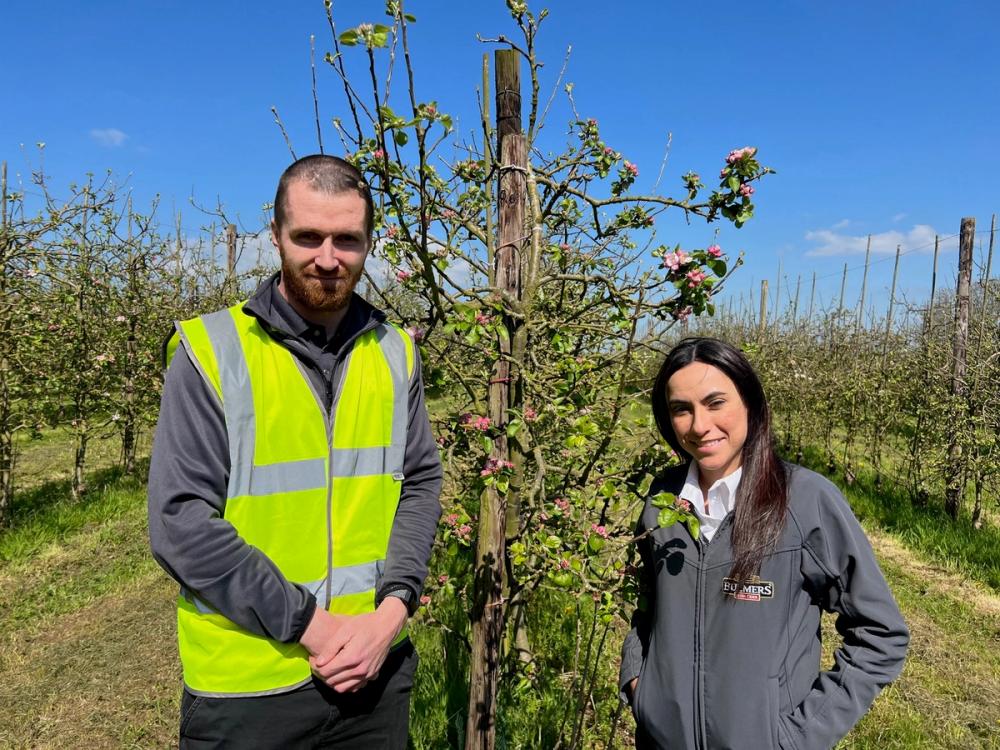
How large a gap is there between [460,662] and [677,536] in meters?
2.14

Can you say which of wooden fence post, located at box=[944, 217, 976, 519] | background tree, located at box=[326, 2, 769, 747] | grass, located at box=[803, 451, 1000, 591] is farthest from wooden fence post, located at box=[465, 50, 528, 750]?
wooden fence post, located at box=[944, 217, 976, 519]

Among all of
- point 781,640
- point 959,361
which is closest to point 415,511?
point 781,640

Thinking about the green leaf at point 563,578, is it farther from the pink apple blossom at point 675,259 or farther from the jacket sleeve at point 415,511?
the pink apple blossom at point 675,259

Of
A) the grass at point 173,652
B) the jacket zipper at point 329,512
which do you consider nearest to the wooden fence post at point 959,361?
the grass at point 173,652

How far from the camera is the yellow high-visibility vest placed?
1.40 m

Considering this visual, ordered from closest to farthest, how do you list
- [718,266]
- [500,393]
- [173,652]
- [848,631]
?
[848,631]
[718,266]
[500,393]
[173,652]

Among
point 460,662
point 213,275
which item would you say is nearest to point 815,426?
point 460,662

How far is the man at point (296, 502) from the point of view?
136cm

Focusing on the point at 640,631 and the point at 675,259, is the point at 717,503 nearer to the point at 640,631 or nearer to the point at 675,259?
the point at 640,631

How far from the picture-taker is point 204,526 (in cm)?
132

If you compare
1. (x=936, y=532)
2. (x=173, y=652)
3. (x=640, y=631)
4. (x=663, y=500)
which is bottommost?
(x=173, y=652)

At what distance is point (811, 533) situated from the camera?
1.45 m

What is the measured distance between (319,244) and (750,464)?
1.20m

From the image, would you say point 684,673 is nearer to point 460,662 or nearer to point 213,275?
point 460,662
